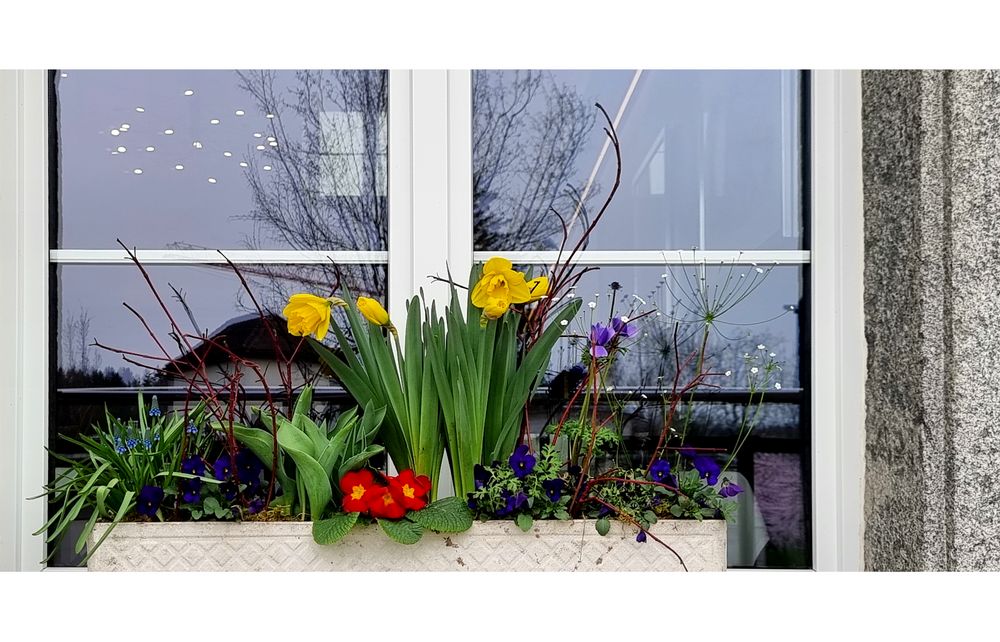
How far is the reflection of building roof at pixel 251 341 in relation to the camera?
4.27ft

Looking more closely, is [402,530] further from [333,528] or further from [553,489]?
[553,489]

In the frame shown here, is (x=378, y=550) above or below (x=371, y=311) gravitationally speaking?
below

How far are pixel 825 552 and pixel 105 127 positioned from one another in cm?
159

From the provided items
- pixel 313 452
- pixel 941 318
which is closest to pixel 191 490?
pixel 313 452

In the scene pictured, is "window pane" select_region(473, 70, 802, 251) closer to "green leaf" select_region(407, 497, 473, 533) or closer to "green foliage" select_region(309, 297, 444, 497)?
"green foliage" select_region(309, 297, 444, 497)

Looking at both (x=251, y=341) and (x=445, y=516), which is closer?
(x=445, y=516)

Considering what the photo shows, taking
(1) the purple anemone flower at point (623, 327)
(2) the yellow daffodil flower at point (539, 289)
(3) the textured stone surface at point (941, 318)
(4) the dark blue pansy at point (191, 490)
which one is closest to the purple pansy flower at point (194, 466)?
(4) the dark blue pansy at point (191, 490)

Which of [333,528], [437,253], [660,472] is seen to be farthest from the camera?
[437,253]

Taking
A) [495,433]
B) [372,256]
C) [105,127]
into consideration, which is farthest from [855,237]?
[105,127]

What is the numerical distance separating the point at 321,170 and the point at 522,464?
0.70m

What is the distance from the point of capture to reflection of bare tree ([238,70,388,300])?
52.1 inches

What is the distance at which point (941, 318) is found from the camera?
1.03m

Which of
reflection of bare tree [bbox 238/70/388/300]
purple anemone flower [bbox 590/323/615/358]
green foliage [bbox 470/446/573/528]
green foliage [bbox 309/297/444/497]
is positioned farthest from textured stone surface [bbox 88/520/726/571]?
reflection of bare tree [bbox 238/70/388/300]

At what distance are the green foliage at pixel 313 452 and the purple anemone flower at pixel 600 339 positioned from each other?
358 mm
